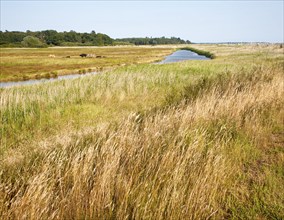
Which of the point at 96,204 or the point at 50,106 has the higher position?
the point at 96,204

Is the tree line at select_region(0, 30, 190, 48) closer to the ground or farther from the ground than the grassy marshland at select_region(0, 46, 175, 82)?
farther from the ground

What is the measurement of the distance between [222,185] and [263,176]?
2.62ft

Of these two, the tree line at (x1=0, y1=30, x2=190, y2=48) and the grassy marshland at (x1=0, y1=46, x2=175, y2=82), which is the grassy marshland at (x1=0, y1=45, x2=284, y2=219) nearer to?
the grassy marshland at (x1=0, y1=46, x2=175, y2=82)

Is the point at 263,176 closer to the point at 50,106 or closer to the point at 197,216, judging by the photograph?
the point at 197,216

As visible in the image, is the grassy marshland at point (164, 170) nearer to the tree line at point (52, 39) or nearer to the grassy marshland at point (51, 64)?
the grassy marshland at point (51, 64)

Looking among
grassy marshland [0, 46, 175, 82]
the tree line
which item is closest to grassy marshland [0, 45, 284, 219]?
grassy marshland [0, 46, 175, 82]

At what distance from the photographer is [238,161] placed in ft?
13.3

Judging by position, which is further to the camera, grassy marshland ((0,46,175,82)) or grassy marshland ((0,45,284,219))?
grassy marshland ((0,46,175,82))

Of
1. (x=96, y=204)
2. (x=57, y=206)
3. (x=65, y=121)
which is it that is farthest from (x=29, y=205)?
(x=65, y=121)

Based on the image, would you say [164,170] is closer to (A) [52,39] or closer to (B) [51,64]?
(B) [51,64]

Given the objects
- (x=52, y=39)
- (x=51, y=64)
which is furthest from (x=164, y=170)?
(x=52, y=39)

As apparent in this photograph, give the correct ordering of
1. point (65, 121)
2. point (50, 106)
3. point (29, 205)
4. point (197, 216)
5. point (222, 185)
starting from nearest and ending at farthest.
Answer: point (29, 205)
point (197, 216)
point (222, 185)
point (65, 121)
point (50, 106)

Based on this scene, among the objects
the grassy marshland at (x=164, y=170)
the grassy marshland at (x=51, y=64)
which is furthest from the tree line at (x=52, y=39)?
the grassy marshland at (x=164, y=170)

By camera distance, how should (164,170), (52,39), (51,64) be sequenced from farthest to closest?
(52,39) < (51,64) < (164,170)
